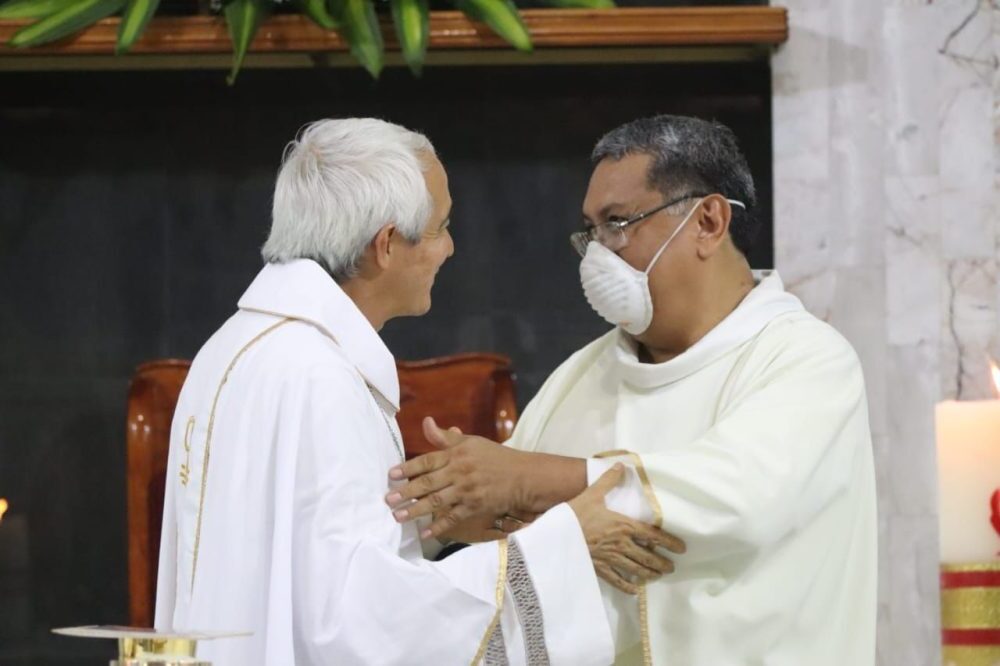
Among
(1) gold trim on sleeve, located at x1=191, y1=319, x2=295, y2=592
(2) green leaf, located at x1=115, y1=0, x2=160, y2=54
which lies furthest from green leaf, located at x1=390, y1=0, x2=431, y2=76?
(1) gold trim on sleeve, located at x1=191, y1=319, x2=295, y2=592

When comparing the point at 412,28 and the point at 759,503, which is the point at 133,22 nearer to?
the point at 412,28

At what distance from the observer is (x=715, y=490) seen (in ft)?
11.1

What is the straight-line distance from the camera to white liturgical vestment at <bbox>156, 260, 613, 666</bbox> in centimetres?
312

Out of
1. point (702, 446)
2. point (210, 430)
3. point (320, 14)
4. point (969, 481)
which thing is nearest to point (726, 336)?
point (702, 446)

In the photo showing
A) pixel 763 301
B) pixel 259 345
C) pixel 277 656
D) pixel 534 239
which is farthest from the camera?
pixel 534 239

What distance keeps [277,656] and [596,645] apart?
62 cm

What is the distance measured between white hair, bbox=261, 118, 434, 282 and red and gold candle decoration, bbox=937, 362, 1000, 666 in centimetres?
116

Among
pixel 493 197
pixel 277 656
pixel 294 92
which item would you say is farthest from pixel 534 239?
pixel 277 656

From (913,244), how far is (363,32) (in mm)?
1754

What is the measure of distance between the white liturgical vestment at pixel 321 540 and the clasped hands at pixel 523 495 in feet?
0.22

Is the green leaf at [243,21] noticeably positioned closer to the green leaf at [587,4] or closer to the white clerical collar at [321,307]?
the green leaf at [587,4]

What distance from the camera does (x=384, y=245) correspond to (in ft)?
11.3

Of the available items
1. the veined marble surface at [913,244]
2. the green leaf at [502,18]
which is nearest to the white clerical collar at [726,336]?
the veined marble surface at [913,244]

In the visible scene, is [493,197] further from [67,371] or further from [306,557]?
[306,557]
